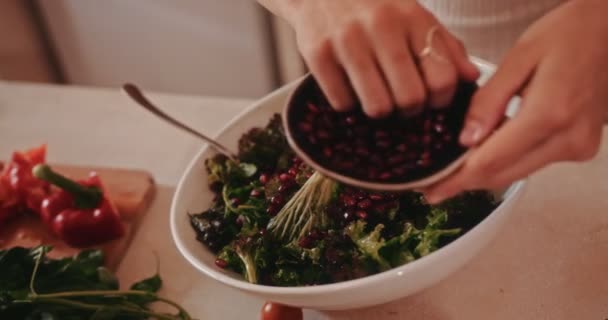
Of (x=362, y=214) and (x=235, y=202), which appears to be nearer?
(x=362, y=214)

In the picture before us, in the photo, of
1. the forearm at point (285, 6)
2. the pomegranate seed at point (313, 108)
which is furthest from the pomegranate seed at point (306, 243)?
the forearm at point (285, 6)

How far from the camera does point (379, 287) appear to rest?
733mm

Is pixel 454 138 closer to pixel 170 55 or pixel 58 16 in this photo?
pixel 170 55

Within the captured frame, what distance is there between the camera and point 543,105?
573 mm

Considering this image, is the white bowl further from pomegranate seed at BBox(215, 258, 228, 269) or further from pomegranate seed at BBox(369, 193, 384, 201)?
pomegranate seed at BBox(369, 193, 384, 201)

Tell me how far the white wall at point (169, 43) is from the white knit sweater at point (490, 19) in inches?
38.1

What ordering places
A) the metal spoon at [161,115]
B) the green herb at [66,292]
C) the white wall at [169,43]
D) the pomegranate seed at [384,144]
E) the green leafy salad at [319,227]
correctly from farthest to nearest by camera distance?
the white wall at [169,43], the metal spoon at [161,115], the green herb at [66,292], the green leafy salad at [319,227], the pomegranate seed at [384,144]

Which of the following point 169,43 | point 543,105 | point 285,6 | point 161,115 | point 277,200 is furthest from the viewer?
point 169,43

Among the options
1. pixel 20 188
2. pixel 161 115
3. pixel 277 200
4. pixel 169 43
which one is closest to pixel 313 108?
pixel 277 200

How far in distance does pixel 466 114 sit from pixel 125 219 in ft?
2.68

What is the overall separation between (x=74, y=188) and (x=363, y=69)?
2.58 ft

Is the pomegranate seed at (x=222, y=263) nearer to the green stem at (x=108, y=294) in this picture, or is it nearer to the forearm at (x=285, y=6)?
the green stem at (x=108, y=294)

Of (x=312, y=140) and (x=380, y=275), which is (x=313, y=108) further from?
(x=380, y=275)

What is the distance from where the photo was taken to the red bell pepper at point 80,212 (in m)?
1.14
